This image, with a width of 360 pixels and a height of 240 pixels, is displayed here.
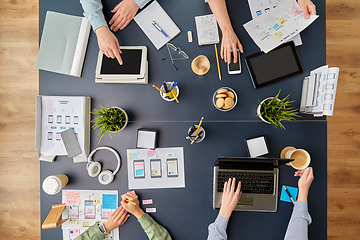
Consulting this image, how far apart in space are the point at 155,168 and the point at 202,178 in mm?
314

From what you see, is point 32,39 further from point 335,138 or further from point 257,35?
point 335,138

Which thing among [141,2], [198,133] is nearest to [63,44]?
[141,2]

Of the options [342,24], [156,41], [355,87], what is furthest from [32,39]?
[355,87]

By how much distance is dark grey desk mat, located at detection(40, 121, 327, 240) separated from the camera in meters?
1.21

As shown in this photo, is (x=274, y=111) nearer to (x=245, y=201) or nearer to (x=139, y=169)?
(x=245, y=201)

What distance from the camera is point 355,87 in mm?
1903

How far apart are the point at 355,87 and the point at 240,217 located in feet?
5.87

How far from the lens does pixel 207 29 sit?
1273 mm

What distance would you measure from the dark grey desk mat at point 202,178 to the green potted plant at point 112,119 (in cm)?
7

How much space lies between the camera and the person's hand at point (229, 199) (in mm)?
1161

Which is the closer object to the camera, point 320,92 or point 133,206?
point 320,92

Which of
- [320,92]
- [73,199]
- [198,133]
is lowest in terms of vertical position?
[73,199]

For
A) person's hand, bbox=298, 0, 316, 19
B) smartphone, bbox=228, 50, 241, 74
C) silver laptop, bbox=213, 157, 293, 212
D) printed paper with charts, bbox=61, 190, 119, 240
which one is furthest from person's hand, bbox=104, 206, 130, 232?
person's hand, bbox=298, 0, 316, 19

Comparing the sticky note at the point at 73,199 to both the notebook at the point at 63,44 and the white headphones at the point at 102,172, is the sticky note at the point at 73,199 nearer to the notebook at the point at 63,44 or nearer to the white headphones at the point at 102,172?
the white headphones at the point at 102,172
